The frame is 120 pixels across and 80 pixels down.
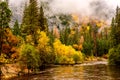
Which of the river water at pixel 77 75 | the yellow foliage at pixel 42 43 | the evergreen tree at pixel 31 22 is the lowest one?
the river water at pixel 77 75

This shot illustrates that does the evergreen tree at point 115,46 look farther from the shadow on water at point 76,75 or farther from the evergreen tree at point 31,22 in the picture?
the evergreen tree at point 31,22

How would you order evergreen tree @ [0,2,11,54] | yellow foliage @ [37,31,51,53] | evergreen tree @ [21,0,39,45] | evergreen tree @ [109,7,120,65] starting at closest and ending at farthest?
evergreen tree @ [0,2,11,54], yellow foliage @ [37,31,51,53], evergreen tree @ [21,0,39,45], evergreen tree @ [109,7,120,65]

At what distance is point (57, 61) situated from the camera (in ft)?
348

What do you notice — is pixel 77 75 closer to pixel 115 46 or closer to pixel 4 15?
pixel 4 15

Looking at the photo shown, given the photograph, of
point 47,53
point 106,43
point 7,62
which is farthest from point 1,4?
point 106,43

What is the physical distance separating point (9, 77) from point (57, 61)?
47.7 metres

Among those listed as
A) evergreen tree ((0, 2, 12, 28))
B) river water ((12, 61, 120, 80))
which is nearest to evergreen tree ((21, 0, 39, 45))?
river water ((12, 61, 120, 80))

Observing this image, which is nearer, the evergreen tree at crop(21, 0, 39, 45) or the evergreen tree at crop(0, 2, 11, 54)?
the evergreen tree at crop(0, 2, 11, 54)

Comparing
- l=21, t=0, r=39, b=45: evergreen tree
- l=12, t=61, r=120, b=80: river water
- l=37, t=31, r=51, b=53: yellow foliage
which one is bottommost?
l=12, t=61, r=120, b=80: river water

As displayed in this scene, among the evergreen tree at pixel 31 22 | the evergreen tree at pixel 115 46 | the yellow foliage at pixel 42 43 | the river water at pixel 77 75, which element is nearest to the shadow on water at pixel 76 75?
the river water at pixel 77 75

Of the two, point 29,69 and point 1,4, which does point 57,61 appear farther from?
point 1,4

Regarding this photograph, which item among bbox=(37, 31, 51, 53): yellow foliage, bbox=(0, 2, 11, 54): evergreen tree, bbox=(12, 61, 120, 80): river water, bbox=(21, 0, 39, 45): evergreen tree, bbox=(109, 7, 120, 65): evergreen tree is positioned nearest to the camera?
bbox=(12, 61, 120, 80): river water

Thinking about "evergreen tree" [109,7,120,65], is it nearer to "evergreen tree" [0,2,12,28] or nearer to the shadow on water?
A: the shadow on water

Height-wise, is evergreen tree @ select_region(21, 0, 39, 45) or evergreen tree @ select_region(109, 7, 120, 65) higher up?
evergreen tree @ select_region(21, 0, 39, 45)
